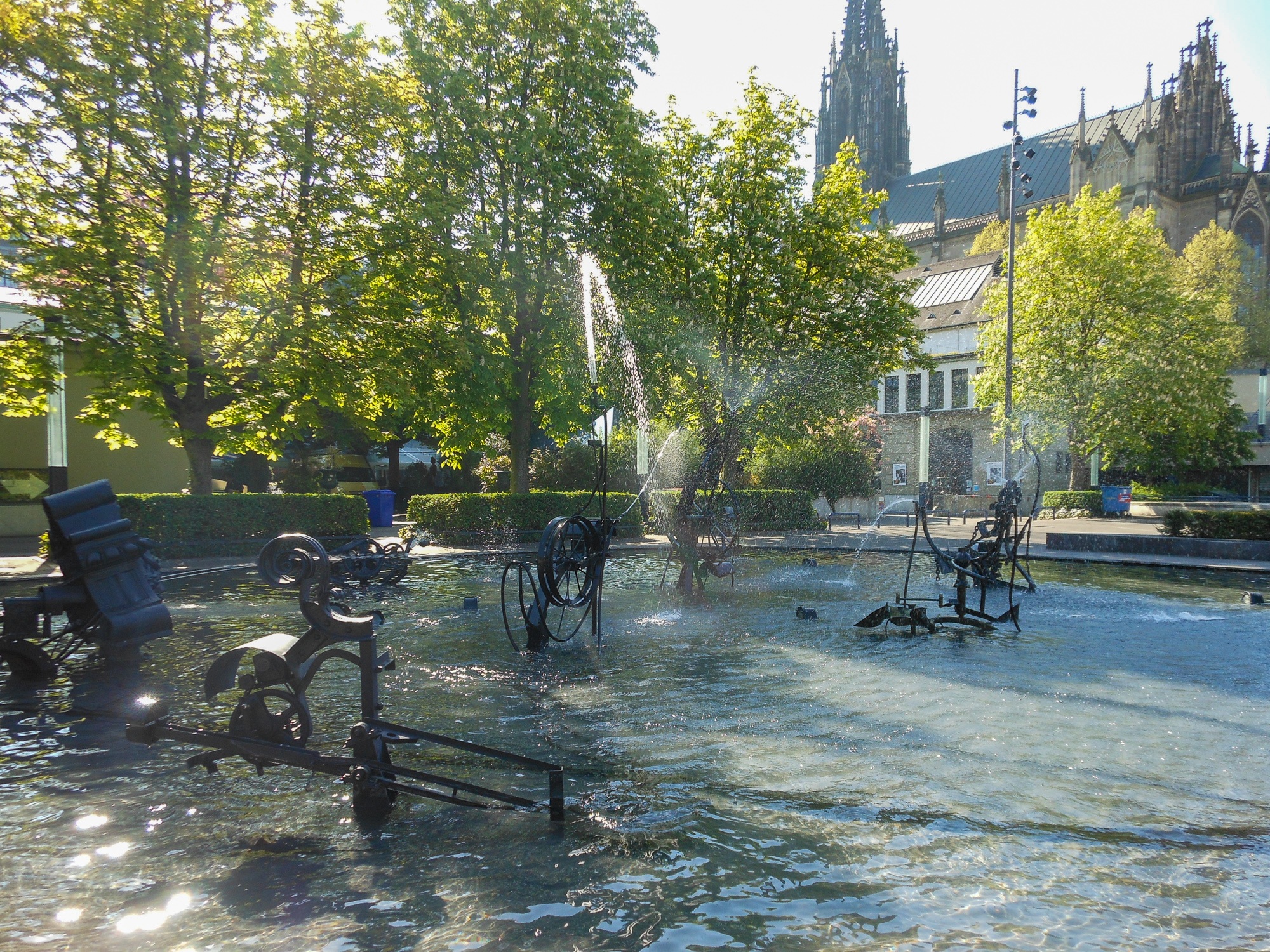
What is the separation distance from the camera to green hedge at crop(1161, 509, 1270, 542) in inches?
752

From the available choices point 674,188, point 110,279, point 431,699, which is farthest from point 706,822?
point 674,188

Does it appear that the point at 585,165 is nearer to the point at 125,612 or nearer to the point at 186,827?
the point at 125,612

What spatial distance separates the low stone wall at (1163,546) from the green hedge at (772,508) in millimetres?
10466

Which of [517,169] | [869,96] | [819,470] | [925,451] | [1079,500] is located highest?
[869,96]

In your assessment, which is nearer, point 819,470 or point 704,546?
point 704,546

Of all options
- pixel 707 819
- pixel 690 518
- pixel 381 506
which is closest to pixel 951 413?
pixel 381 506

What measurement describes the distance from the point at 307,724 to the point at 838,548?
19.7 meters

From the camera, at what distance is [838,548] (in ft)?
74.7

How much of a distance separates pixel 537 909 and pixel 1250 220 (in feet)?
285

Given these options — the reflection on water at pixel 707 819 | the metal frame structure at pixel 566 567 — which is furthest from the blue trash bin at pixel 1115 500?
the metal frame structure at pixel 566 567

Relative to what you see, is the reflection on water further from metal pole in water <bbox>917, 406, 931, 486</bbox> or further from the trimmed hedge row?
metal pole in water <bbox>917, 406, 931, 486</bbox>

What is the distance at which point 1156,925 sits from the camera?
3.48 m

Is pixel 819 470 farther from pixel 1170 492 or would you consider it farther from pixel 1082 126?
pixel 1082 126

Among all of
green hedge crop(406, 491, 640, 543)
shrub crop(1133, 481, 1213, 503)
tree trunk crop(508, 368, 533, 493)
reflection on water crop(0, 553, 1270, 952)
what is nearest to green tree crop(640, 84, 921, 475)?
tree trunk crop(508, 368, 533, 493)
